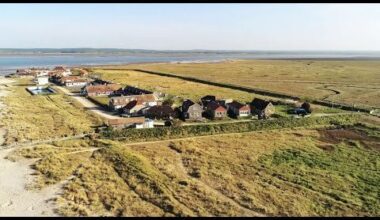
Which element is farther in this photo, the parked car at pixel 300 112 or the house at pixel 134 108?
the house at pixel 134 108

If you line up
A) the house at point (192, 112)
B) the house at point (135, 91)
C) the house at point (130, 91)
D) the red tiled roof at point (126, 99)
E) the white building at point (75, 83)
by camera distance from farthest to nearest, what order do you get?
1. the white building at point (75, 83)
2. the house at point (130, 91)
3. the house at point (135, 91)
4. the red tiled roof at point (126, 99)
5. the house at point (192, 112)

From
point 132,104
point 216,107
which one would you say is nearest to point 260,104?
point 216,107

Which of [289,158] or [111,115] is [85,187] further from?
[111,115]

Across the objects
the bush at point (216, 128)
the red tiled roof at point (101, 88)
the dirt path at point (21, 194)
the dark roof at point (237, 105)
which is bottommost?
the dirt path at point (21, 194)

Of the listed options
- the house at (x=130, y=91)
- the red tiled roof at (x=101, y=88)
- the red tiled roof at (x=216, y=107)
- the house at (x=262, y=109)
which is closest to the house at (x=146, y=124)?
the red tiled roof at (x=216, y=107)

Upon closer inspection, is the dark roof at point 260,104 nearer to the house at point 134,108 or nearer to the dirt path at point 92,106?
the house at point 134,108

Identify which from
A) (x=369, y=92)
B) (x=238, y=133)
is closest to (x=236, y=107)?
(x=238, y=133)

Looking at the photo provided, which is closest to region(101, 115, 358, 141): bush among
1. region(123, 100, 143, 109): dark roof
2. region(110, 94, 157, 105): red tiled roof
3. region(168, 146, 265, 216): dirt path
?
region(168, 146, 265, 216): dirt path

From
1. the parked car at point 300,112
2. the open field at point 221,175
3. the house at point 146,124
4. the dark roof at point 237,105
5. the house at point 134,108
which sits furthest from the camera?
the house at point 134,108
